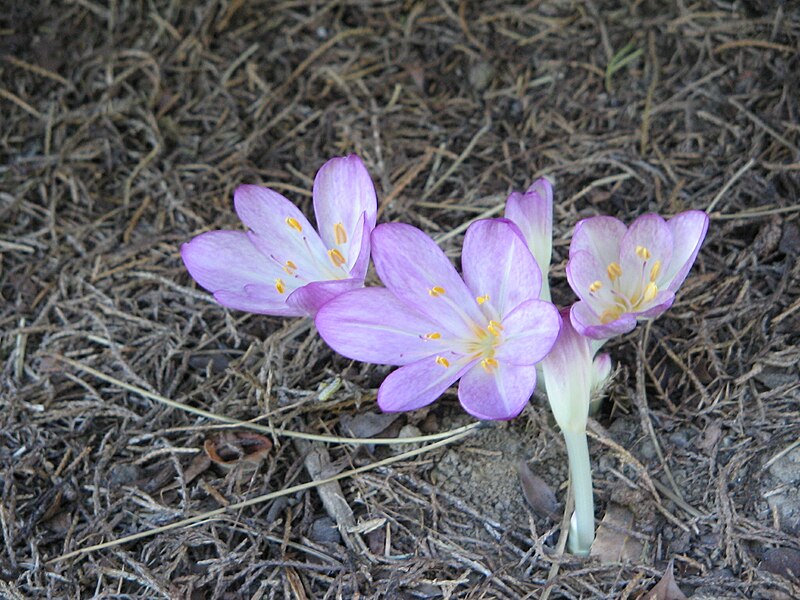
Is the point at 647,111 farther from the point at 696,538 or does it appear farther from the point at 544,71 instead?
the point at 696,538

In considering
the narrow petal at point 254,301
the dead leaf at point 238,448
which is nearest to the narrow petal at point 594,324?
the narrow petal at point 254,301

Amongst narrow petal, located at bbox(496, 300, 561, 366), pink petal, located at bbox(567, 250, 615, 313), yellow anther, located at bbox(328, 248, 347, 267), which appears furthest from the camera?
yellow anther, located at bbox(328, 248, 347, 267)

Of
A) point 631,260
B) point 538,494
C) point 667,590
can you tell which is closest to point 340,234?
point 631,260

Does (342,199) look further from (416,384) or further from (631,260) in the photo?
(631,260)

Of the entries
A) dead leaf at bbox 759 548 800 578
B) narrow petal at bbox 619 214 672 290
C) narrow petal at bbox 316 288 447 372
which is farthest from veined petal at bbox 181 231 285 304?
dead leaf at bbox 759 548 800 578

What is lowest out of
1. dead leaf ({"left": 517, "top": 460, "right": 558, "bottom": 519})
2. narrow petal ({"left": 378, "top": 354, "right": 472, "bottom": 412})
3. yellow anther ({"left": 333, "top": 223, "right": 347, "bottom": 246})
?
dead leaf ({"left": 517, "top": 460, "right": 558, "bottom": 519})

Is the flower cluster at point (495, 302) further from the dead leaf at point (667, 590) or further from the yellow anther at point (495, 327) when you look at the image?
the dead leaf at point (667, 590)

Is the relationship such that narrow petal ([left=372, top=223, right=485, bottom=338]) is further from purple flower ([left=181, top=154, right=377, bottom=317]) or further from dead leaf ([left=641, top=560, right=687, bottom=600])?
dead leaf ([left=641, top=560, right=687, bottom=600])
